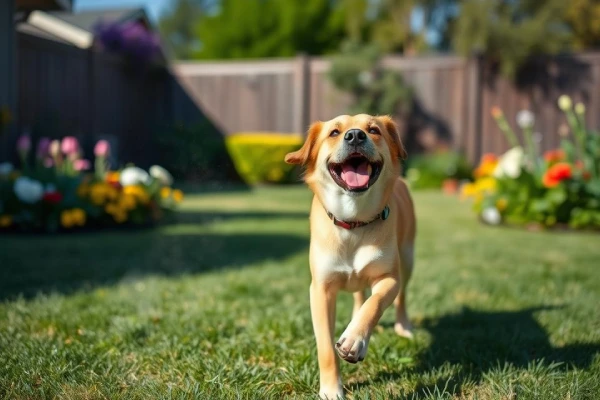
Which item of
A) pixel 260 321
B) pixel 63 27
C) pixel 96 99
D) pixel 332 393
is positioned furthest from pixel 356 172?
pixel 63 27

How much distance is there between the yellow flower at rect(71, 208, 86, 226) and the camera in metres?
5.85

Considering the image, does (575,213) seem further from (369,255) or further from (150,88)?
(150,88)

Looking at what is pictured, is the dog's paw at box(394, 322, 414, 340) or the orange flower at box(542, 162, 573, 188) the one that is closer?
the dog's paw at box(394, 322, 414, 340)

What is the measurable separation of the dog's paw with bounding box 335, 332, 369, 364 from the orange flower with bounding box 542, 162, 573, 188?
461 cm

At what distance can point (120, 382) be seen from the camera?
2168 mm

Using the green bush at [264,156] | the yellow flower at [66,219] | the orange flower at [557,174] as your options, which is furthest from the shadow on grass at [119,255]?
the green bush at [264,156]

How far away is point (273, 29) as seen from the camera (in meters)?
27.7

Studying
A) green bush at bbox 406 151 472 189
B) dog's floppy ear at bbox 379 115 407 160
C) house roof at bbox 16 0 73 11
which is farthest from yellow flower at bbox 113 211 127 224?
green bush at bbox 406 151 472 189

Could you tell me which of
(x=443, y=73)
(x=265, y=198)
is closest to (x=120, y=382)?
(x=265, y=198)

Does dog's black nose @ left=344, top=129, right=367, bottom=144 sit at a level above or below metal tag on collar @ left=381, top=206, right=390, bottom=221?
above

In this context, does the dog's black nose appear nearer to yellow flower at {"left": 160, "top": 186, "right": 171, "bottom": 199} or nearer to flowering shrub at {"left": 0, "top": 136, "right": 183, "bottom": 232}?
flowering shrub at {"left": 0, "top": 136, "right": 183, "bottom": 232}

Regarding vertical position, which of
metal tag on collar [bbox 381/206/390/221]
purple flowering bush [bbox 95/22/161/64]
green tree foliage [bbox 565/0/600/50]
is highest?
green tree foliage [bbox 565/0/600/50]

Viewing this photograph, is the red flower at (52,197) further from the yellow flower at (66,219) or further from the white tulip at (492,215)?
the white tulip at (492,215)

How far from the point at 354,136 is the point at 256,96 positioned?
36.1 ft
